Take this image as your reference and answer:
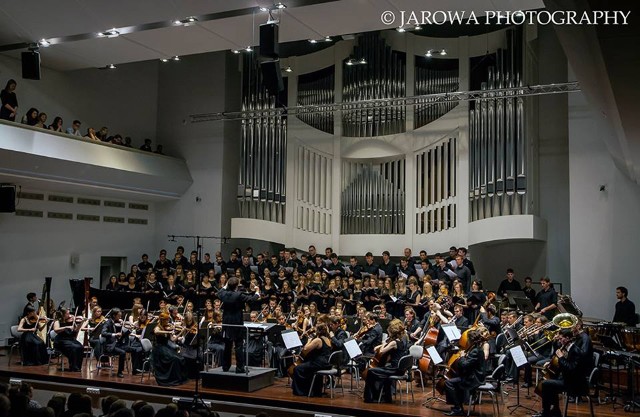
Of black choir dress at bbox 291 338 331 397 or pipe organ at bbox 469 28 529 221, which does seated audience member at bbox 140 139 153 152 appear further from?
black choir dress at bbox 291 338 331 397

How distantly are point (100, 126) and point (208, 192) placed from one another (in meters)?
3.33

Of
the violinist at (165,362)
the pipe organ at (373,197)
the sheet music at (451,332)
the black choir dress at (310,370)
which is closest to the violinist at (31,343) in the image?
the violinist at (165,362)

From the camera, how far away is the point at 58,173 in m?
14.2

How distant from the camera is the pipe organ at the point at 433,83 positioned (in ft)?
49.8

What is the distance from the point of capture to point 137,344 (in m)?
11.0

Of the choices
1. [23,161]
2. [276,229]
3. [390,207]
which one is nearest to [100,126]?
[23,161]

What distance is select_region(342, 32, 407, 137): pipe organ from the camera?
51.6ft

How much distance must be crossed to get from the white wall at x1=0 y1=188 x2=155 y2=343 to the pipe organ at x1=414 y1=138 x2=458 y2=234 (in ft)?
25.6

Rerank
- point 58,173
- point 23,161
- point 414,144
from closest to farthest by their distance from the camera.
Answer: point 23,161 → point 58,173 → point 414,144

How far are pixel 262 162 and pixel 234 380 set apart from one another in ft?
27.7

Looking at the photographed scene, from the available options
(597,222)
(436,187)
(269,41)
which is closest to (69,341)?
(269,41)

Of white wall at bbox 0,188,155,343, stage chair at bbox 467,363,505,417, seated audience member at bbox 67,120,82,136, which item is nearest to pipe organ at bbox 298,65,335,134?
white wall at bbox 0,188,155,343

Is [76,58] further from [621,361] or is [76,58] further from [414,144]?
[621,361]

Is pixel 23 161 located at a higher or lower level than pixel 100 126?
lower
